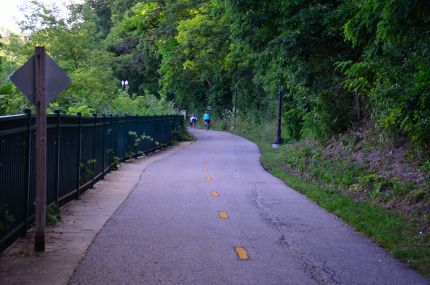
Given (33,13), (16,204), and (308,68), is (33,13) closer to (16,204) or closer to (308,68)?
(308,68)

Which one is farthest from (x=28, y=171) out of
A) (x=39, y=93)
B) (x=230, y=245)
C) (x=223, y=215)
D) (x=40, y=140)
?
(x=223, y=215)

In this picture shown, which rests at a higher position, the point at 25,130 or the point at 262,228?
the point at 25,130

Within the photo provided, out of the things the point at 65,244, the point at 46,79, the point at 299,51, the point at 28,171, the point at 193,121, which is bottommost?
the point at 65,244

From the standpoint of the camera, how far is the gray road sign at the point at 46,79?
7117mm

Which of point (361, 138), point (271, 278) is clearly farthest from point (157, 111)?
point (271, 278)

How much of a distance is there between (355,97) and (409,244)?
11262mm

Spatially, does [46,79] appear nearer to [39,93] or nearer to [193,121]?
[39,93]

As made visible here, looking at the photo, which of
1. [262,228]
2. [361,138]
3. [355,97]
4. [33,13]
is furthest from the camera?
[33,13]

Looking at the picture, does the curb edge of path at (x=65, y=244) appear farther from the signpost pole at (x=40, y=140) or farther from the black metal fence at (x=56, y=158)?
the signpost pole at (x=40, y=140)

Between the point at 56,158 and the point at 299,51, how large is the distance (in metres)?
10.2

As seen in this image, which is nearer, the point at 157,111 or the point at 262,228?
the point at 262,228

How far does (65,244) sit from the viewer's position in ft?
25.6

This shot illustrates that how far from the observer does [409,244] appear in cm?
788

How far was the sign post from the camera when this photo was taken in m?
7.16
